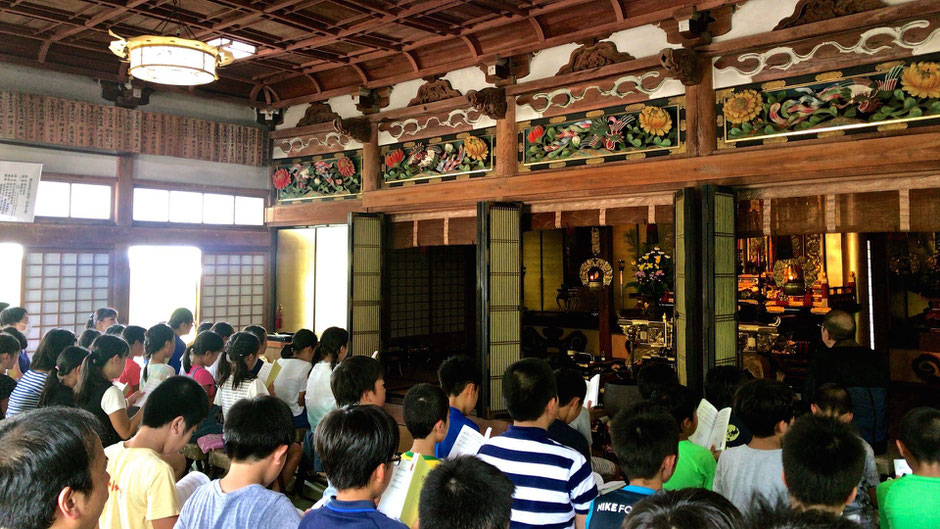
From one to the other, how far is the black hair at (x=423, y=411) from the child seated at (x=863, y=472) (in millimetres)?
1294

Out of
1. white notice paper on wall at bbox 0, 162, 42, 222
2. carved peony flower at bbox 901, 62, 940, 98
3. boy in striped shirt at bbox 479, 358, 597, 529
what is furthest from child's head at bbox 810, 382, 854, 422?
white notice paper on wall at bbox 0, 162, 42, 222

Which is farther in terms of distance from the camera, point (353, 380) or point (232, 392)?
point (232, 392)

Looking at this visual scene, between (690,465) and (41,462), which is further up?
(41,462)

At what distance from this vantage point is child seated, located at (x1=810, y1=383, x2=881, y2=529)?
205cm

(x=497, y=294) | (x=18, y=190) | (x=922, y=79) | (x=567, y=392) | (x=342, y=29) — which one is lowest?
(x=567, y=392)

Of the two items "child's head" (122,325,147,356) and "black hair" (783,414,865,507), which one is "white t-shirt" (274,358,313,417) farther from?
"black hair" (783,414,865,507)

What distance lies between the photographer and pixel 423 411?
2357mm

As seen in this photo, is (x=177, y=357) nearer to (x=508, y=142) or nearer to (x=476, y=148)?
(x=476, y=148)

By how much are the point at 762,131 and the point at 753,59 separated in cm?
60

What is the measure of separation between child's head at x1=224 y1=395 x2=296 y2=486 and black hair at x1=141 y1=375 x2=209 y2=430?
14.4 inches

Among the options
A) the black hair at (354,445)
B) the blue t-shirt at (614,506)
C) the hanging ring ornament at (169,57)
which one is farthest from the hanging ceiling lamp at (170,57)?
the blue t-shirt at (614,506)

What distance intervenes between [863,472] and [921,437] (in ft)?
0.86

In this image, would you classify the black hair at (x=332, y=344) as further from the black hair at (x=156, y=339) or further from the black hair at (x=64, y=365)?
the black hair at (x=64, y=365)

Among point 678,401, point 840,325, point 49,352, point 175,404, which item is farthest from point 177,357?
point 840,325
